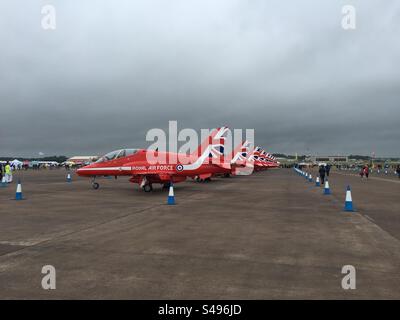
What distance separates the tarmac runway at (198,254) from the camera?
464 centimetres

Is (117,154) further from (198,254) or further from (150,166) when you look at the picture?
(198,254)

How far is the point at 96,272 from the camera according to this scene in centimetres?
541

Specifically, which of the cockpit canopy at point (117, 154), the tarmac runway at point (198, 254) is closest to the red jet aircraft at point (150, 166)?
the cockpit canopy at point (117, 154)

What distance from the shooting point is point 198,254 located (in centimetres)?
658

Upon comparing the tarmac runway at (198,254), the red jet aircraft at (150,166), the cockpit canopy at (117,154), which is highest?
the cockpit canopy at (117,154)

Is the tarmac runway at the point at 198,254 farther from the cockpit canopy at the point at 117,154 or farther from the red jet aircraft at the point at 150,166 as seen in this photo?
the cockpit canopy at the point at 117,154

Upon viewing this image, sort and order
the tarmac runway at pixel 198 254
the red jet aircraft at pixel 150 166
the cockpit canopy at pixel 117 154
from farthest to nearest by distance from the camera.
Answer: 1. the cockpit canopy at pixel 117 154
2. the red jet aircraft at pixel 150 166
3. the tarmac runway at pixel 198 254

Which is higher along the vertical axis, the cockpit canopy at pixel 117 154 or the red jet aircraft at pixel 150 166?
the cockpit canopy at pixel 117 154

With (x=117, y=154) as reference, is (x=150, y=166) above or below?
below

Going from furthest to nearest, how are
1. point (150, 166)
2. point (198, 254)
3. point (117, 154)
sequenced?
point (117, 154) → point (150, 166) → point (198, 254)

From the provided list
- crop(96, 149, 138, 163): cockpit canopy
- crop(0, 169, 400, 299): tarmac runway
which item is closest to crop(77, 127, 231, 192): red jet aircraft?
crop(96, 149, 138, 163): cockpit canopy

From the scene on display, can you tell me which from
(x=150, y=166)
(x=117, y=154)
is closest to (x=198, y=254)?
(x=150, y=166)
